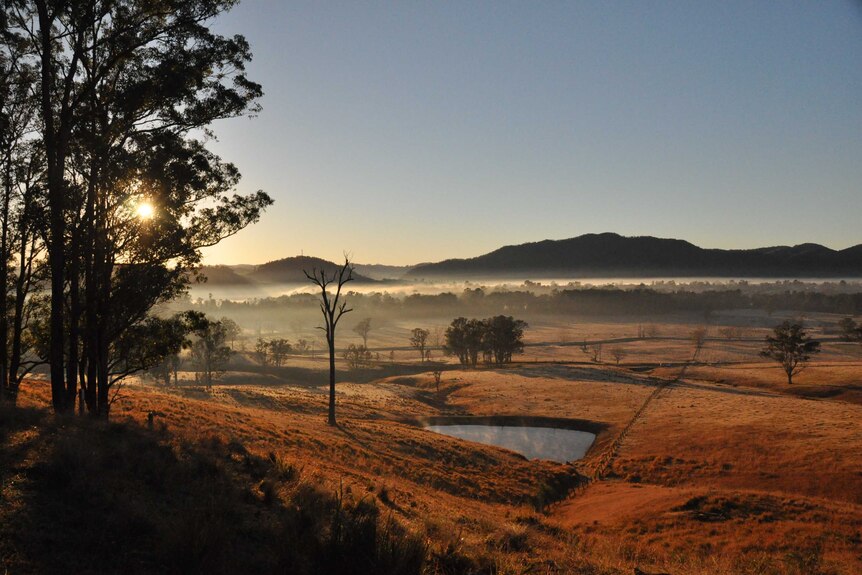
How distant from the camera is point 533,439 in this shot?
44906 mm

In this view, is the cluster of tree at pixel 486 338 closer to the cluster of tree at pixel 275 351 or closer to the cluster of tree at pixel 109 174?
the cluster of tree at pixel 275 351

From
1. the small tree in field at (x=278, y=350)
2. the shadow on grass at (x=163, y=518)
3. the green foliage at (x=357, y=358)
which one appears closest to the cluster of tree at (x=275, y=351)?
the small tree in field at (x=278, y=350)

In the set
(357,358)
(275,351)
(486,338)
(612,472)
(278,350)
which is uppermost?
(486,338)

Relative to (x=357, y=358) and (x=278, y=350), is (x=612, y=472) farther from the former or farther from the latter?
(x=278, y=350)

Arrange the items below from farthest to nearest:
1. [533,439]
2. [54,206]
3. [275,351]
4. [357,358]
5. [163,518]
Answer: [357,358], [275,351], [533,439], [54,206], [163,518]

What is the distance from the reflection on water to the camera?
40.1m

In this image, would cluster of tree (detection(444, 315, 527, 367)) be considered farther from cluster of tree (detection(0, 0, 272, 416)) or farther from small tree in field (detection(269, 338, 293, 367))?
cluster of tree (detection(0, 0, 272, 416))

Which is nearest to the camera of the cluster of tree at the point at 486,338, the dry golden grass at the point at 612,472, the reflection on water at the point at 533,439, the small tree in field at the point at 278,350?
the dry golden grass at the point at 612,472

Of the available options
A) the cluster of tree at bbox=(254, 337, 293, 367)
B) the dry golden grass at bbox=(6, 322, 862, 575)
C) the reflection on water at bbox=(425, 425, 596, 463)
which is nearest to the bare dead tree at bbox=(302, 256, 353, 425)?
the dry golden grass at bbox=(6, 322, 862, 575)

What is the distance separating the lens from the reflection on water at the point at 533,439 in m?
40.1

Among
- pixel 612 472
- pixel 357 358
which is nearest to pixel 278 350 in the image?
pixel 357 358

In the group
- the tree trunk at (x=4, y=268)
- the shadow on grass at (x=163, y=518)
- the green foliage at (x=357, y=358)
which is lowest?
the green foliage at (x=357, y=358)

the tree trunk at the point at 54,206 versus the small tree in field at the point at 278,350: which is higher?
the tree trunk at the point at 54,206

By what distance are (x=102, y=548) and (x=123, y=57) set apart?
17.4m
